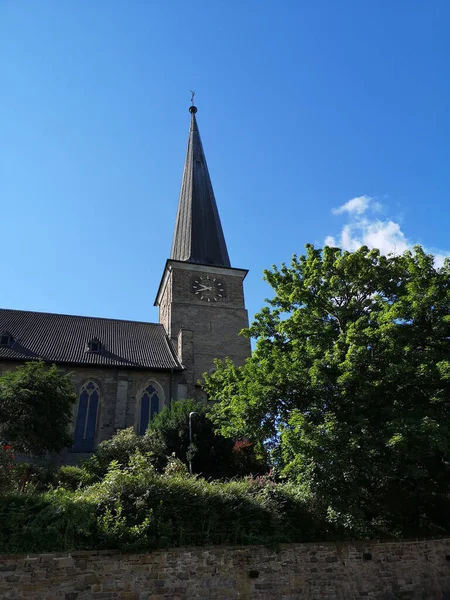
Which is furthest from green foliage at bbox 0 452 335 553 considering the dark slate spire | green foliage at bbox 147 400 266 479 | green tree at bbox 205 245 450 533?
the dark slate spire

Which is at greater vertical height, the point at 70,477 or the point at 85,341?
the point at 85,341

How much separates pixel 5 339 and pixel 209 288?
1287 centimetres

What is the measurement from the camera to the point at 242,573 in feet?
33.3

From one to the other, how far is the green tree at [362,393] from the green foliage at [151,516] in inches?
37.8

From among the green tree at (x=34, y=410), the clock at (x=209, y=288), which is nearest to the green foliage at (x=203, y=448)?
the green tree at (x=34, y=410)

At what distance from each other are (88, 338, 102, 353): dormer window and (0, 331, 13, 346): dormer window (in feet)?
13.8

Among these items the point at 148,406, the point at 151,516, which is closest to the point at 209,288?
the point at 148,406

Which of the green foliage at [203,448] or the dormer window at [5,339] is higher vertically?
the dormer window at [5,339]

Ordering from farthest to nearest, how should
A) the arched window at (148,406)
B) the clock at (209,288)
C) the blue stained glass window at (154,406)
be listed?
the clock at (209,288)
the blue stained glass window at (154,406)
the arched window at (148,406)

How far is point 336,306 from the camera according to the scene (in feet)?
45.2

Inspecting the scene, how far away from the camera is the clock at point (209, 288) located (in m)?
29.7

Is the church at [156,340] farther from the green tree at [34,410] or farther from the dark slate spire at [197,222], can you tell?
the green tree at [34,410]

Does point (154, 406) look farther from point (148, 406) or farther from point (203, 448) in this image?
point (203, 448)

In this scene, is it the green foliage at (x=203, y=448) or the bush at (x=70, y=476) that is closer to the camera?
the bush at (x=70, y=476)
